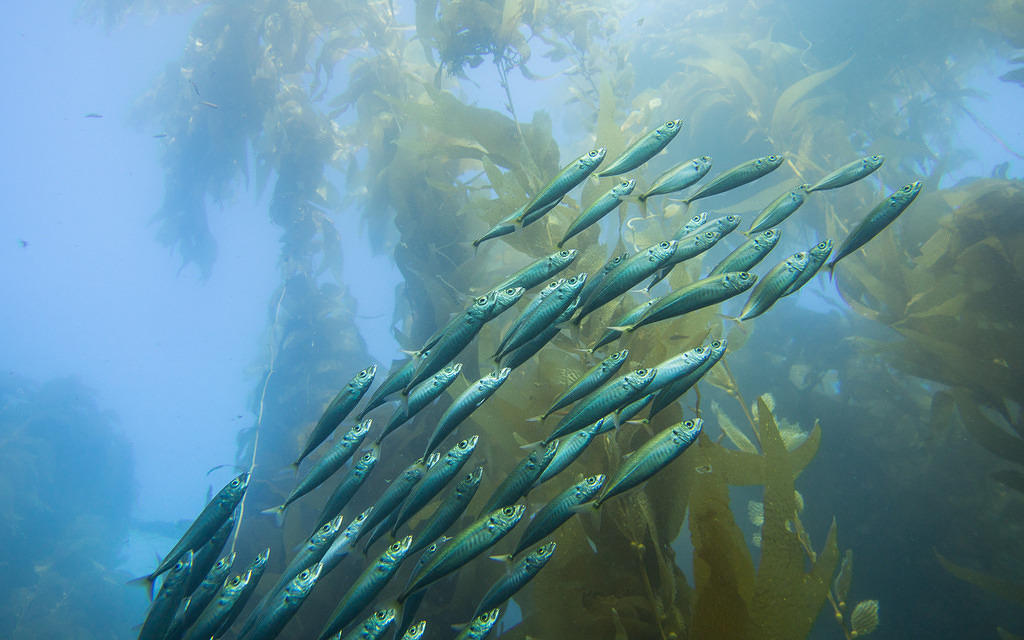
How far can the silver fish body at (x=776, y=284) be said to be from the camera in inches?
79.6

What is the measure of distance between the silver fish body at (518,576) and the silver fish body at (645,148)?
78.0 inches

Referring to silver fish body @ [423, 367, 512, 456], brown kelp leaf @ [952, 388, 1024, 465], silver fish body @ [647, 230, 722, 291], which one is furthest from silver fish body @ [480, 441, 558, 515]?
brown kelp leaf @ [952, 388, 1024, 465]

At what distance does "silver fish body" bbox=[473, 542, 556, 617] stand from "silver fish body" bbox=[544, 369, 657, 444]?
55 cm

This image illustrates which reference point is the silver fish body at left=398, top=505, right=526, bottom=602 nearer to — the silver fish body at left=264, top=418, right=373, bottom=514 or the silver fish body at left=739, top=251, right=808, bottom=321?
the silver fish body at left=264, top=418, right=373, bottom=514

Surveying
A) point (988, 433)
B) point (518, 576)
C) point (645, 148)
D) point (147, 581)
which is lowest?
point (988, 433)

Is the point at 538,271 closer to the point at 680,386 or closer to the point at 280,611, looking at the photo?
the point at 680,386

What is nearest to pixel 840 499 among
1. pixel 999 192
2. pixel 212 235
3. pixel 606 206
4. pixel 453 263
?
pixel 999 192

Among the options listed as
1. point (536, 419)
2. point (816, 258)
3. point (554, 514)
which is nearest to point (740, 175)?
point (816, 258)

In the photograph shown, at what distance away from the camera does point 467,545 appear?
69.3 inches

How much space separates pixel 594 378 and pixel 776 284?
1.04m

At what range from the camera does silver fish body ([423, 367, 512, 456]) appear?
1.93m

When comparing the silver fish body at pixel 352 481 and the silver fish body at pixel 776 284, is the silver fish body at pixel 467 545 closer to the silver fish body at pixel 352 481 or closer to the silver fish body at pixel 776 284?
the silver fish body at pixel 352 481

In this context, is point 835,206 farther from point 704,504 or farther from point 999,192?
point 704,504

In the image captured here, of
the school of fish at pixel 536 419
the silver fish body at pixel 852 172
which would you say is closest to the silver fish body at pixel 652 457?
the school of fish at pixel 536 419
